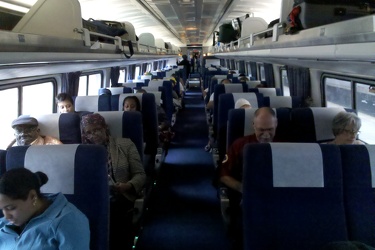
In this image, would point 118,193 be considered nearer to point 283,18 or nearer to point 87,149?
point 87,149

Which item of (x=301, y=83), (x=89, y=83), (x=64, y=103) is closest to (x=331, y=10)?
(x=64, y=103)

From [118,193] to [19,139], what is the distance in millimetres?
1267

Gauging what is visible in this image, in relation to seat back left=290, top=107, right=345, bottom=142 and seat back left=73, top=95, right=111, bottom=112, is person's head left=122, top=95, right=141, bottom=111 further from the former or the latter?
seat back left=290, top=107, right=345, bottom=142

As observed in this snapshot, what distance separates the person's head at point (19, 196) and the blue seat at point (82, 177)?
24 cm

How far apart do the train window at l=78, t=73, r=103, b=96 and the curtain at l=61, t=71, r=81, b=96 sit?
4.62 ft

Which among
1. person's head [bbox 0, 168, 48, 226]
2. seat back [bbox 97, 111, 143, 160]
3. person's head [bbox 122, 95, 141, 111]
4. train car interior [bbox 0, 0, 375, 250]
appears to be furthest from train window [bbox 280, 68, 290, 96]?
person's head [bbox 0, 168, 48, 226]

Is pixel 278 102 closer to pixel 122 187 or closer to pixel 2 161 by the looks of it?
pixel 122 187

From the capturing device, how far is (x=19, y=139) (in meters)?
3.74

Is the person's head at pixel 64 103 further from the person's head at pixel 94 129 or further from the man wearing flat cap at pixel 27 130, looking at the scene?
Result: the person's head at pixel 94 129

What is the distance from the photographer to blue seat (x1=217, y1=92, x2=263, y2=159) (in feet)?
14.8

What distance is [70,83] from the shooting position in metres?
6.11

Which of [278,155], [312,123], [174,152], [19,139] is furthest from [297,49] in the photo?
[174,152]

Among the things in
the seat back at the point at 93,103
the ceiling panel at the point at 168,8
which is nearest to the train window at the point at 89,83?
the ceiling panel at the point at 168,8

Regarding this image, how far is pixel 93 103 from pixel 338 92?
362 cm
